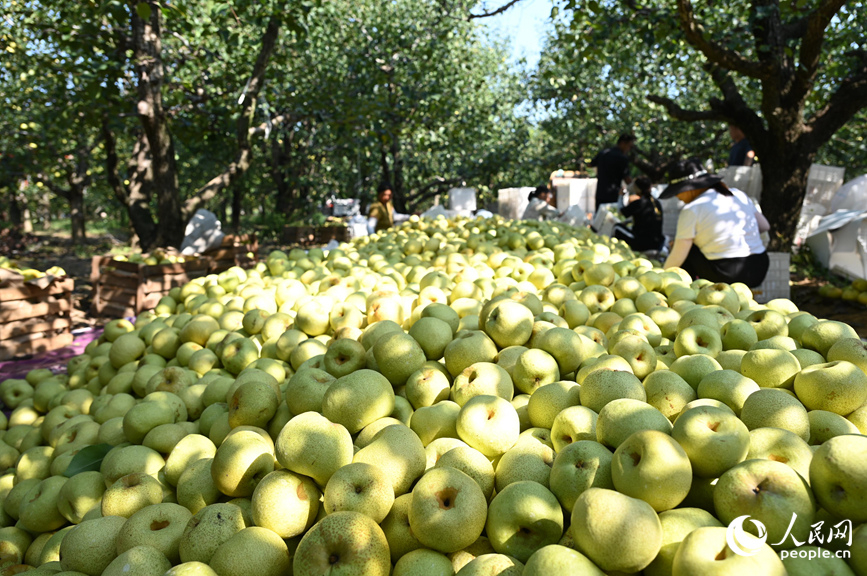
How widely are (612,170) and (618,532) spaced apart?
9.98m

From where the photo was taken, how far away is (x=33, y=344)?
222 inches

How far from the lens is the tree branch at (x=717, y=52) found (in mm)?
6387

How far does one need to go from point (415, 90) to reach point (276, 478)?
13.6 meters

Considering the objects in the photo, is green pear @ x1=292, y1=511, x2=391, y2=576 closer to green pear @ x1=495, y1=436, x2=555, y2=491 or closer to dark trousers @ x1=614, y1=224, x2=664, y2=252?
green pear @ x1=495, y1=436, x2=555, y2=491

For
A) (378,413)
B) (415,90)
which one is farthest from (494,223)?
(415,90)

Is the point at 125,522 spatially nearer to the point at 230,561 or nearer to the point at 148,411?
the point at 230,561

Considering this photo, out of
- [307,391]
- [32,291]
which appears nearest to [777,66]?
[307,391]

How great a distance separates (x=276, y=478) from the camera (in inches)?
59.0

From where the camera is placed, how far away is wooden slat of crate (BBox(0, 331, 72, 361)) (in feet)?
17.7

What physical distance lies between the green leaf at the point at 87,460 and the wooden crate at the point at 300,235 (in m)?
13.4

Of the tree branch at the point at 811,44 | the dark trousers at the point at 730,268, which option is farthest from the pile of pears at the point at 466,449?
the tree branch at the point at 811,44

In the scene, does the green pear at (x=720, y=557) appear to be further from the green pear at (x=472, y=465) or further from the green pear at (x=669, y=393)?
the green pear at (x=669, y=393)

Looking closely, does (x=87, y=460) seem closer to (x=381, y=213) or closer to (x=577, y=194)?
(x=381, y=213)

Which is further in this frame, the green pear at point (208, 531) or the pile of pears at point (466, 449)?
the green pear at point (208, 531)
